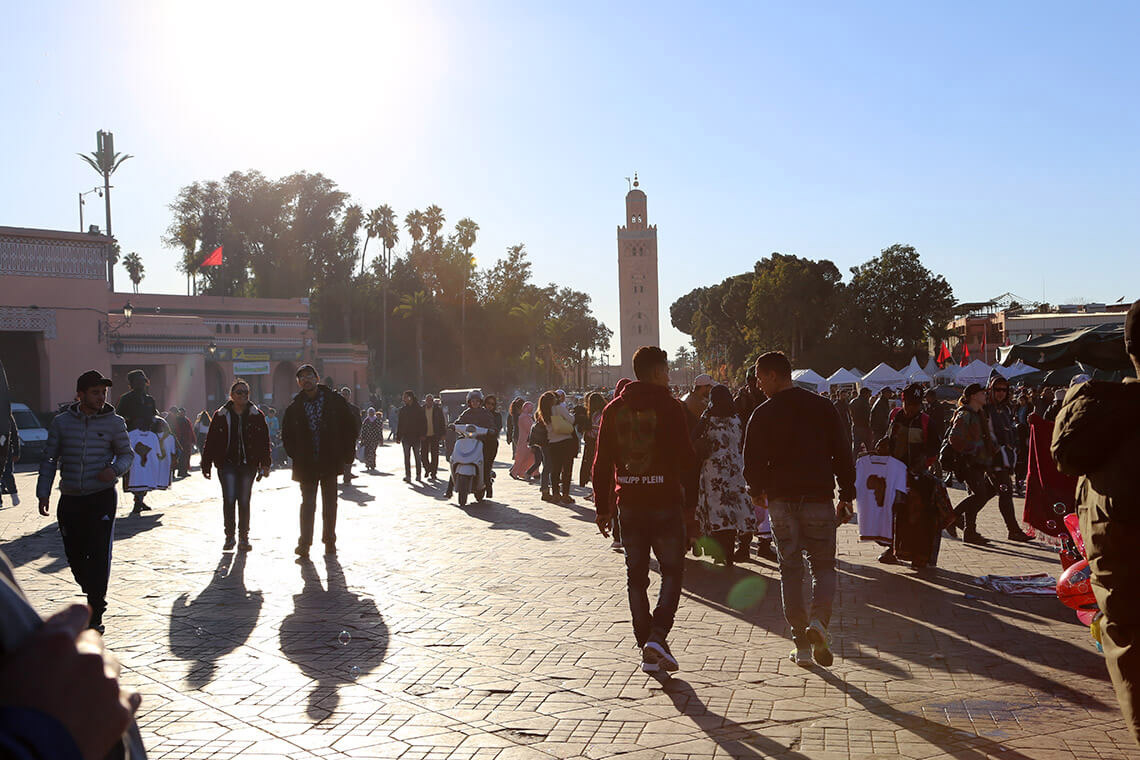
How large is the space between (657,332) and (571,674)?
462 ft

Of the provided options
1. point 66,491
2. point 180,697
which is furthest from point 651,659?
point 66,491

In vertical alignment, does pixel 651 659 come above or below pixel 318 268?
below

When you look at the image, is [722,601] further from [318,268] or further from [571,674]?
[318,268]

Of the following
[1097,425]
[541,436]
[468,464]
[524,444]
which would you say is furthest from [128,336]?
[1097,425]

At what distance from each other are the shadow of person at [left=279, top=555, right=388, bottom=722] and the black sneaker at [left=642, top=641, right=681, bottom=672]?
1.57 metres

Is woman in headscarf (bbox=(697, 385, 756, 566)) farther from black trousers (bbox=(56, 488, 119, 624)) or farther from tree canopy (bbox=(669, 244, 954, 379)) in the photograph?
tree canopy (bbox=(669, 244, 954, 379))

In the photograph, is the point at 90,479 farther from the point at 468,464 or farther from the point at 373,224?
the point at 373,224

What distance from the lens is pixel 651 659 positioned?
6043 mm

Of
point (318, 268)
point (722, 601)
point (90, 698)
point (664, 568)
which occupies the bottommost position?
point (722, 601)

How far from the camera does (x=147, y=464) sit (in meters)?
15.6

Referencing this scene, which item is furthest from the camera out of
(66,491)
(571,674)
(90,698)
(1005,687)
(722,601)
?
(722,601)

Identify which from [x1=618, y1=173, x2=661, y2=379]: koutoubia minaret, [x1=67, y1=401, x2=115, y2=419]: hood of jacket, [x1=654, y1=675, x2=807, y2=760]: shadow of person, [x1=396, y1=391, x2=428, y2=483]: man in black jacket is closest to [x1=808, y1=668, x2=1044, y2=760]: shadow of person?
[x1=654, y1=675, x2=807, y2=760]: shadow of person

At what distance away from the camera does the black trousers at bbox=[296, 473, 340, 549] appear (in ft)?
35.9

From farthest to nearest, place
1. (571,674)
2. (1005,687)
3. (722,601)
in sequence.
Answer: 1. (722,601)
2. (571,674)
3. (1005,687)
